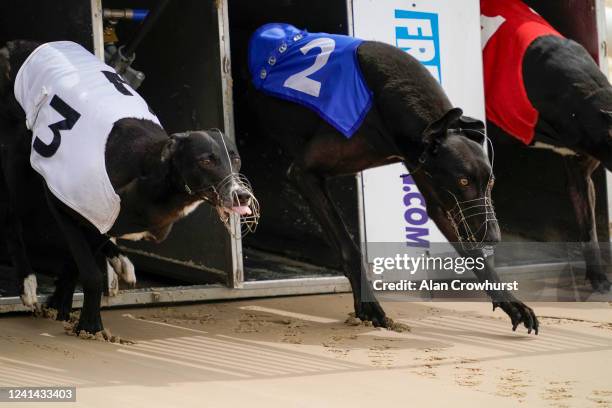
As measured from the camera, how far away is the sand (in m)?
Answer: 4.50

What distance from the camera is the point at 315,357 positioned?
5312mm

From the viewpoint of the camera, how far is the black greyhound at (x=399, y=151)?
223 inches

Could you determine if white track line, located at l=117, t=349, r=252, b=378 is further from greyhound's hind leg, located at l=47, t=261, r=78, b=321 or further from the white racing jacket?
greyhound's hind leg, located at l=47, t=261, r=78, b=321

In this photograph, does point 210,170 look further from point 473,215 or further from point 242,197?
point 473,215

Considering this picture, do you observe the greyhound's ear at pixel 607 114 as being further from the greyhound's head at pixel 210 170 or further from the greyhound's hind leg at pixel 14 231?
the greyhound's hind leg at pixel 14 231

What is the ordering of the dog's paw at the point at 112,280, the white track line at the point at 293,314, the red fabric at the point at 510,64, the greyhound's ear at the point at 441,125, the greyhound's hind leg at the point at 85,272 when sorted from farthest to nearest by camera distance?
1. the red fabric at the point at 510,64
2. the white track line at the point at 293,314
3. the dog's paw at the point at 112,280
4. the greyhound's ear at the point at 441,125
5. the greyhound's hind leg at the point at 85,272

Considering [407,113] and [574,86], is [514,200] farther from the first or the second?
[407,113]

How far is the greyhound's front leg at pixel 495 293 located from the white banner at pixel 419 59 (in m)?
0.84

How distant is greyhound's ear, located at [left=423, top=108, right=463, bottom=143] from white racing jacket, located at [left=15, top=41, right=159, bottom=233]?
4.29 feet

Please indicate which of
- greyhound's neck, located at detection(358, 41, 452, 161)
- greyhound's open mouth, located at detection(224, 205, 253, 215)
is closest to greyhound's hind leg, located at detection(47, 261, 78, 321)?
greyhound's open mouth, located at detection(224, 205, 253, 215)

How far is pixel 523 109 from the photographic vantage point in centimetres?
748

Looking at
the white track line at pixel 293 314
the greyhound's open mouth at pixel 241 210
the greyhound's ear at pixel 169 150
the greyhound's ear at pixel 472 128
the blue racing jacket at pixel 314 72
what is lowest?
the white track line at pixel 293 314

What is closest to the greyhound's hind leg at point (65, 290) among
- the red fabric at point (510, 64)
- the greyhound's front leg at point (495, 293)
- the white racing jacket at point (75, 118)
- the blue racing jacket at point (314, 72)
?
the white racing jacket at point (75, 118)

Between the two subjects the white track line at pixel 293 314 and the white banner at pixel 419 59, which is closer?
the white track line at pixel 293 314
